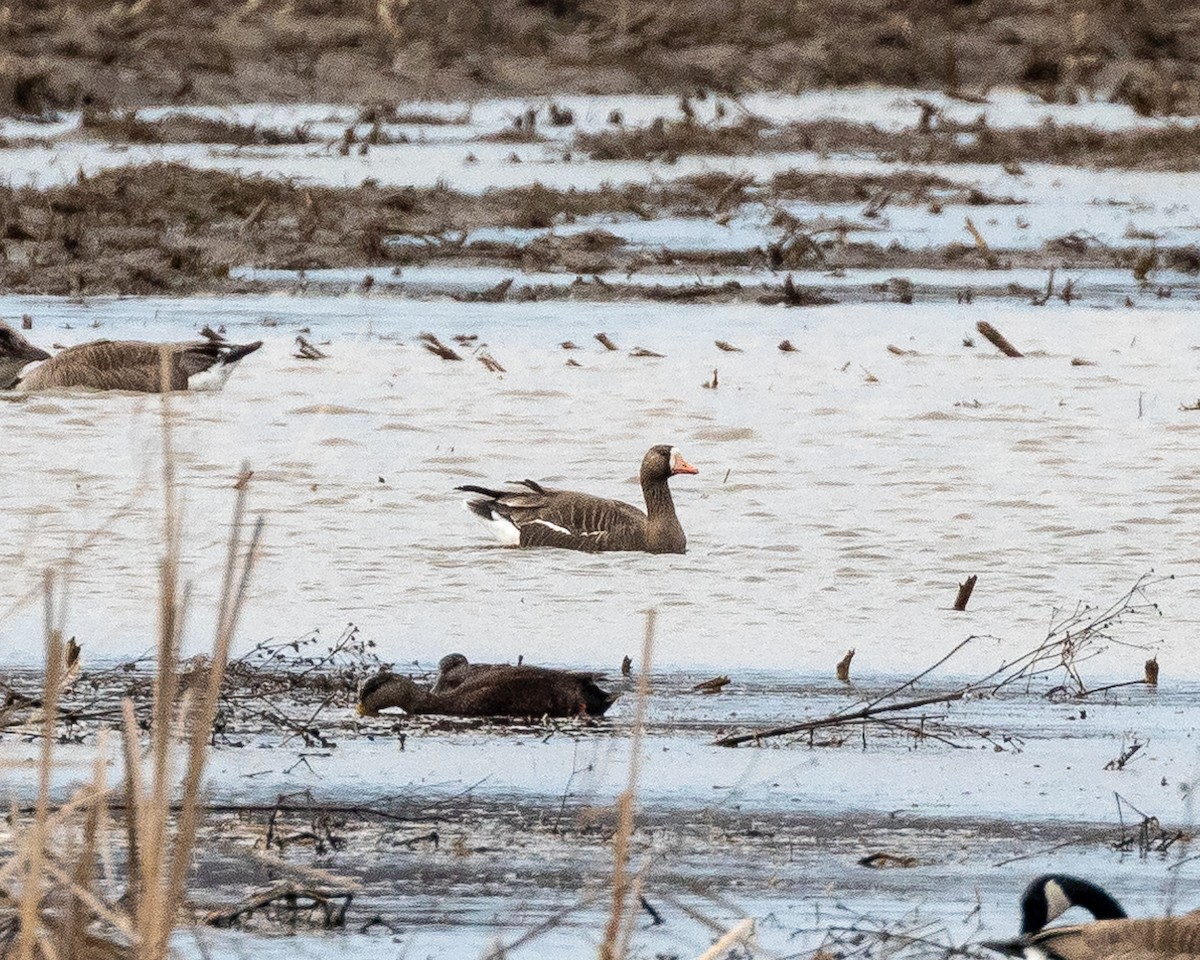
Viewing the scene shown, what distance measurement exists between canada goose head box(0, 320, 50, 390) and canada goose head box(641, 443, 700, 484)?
5228 millimetres

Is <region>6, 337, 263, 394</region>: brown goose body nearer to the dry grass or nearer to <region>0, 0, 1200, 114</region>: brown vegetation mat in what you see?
the dry grass

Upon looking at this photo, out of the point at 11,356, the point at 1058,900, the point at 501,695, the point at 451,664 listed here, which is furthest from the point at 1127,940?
the point at 11,356

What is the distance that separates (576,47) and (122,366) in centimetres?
2697

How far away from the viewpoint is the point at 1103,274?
21094 mm

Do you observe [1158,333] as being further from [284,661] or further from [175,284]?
[284,661]

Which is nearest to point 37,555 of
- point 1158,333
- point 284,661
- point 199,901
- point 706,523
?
point 284,661

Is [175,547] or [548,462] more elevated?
[175,547]

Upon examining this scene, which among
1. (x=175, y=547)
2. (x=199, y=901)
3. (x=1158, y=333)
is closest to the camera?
(x=175, y=547)

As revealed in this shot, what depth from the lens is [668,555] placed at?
33.6ft

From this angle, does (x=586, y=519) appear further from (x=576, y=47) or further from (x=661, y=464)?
(x=576, y=47)

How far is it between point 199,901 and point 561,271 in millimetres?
16026

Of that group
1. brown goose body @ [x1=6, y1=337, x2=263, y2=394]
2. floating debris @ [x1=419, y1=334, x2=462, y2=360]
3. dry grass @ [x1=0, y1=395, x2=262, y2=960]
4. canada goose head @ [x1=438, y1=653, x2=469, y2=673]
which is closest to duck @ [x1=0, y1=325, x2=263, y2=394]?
brown goose body @ [x1=6, y1=337, x2=263, y2=394]

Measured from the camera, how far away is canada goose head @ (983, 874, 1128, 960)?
4.50 m

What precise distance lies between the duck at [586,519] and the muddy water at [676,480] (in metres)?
0.10
